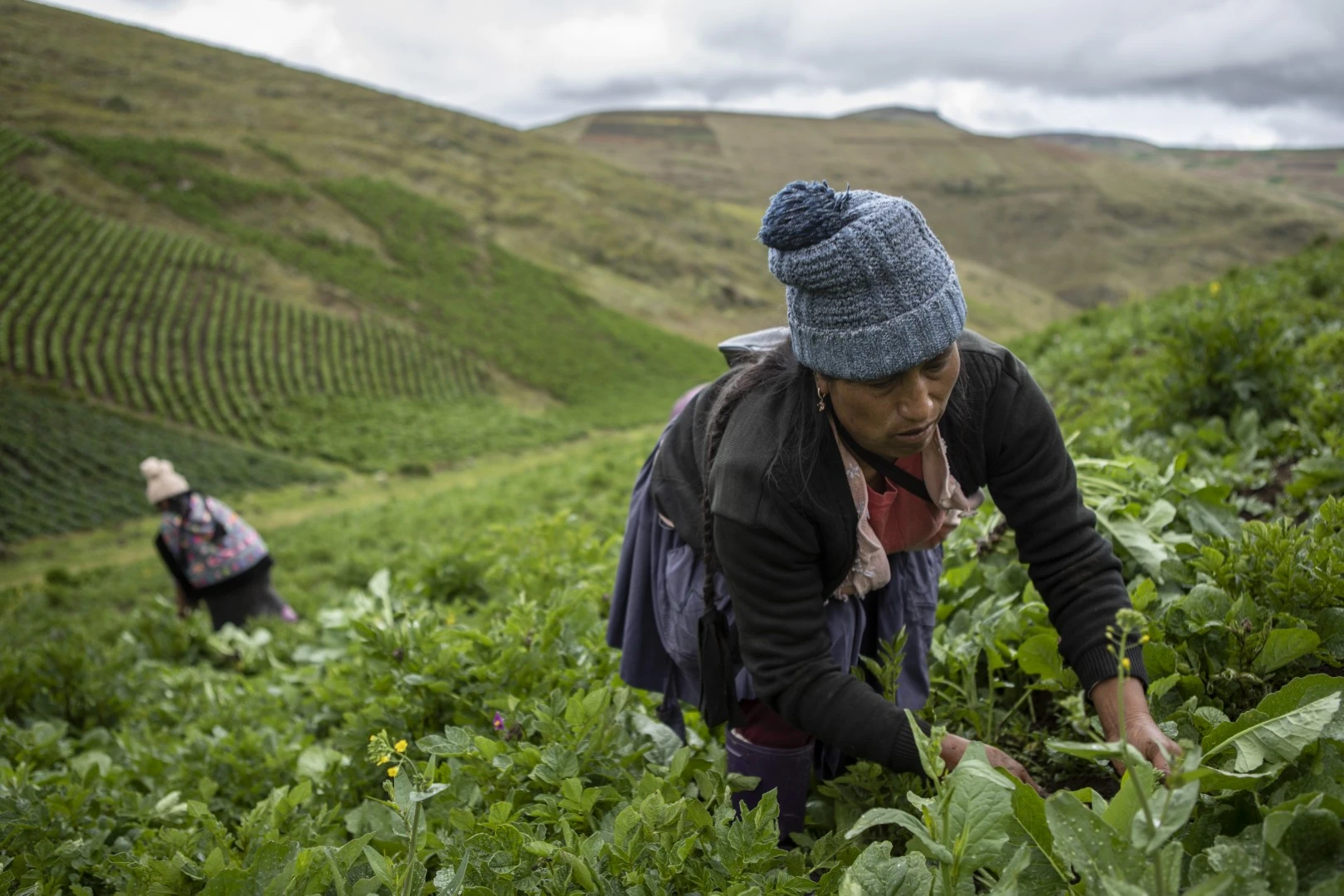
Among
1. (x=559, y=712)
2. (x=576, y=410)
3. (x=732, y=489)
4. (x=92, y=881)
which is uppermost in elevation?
(x=732, y=489)

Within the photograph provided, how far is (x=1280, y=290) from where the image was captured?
5500mm

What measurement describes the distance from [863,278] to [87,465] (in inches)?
1198

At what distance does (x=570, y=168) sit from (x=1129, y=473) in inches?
3554

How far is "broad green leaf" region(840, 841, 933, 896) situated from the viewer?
126cm

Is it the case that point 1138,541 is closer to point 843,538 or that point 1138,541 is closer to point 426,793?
point 843,538

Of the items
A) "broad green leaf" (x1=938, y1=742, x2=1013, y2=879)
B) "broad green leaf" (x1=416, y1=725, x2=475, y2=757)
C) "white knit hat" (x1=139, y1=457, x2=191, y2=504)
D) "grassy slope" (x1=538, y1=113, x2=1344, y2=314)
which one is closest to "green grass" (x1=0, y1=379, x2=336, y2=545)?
"white knit hat" (x1=139, y1=457, x2=191, y2=504)

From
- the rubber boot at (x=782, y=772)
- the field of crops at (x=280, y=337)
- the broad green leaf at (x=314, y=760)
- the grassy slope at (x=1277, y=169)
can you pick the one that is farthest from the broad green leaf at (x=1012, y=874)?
the grassy slope at (x=1277, y=169)

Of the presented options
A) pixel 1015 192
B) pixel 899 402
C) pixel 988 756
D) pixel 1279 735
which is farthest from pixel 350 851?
pixel 1015 192

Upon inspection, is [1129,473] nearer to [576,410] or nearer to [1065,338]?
[1065,338]

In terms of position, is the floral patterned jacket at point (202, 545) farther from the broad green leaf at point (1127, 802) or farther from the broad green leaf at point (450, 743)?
the broad green leaf at point (1127, 802)

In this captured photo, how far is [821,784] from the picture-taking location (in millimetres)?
1990

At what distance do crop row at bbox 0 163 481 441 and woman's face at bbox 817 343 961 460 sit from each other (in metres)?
34.9

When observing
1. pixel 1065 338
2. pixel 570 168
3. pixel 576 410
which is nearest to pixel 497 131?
pixel 570 168

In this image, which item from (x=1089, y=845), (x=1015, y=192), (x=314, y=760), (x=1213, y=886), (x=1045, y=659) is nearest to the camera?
(x=1213, y=886)
